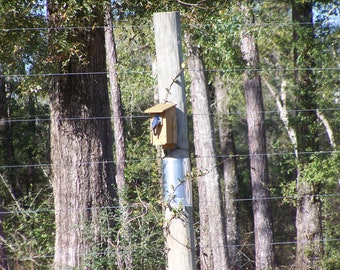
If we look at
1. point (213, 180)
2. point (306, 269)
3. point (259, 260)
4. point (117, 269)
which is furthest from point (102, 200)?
point (259, 260)

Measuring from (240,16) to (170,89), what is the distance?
7.19 meters

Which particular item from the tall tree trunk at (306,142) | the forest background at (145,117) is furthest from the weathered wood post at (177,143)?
the tall tree trunk at (306,142)

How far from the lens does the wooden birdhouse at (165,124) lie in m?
6.02

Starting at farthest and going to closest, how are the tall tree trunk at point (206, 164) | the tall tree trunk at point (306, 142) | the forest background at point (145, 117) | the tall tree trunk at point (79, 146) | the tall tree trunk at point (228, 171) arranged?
the tall tree trunk at point (228, 171), the tall tree trunk at point (206, 164), the tall tree trunk at point (306, 142), the tall tree trunk at point (79, 146), the forest background at point (145, 117)

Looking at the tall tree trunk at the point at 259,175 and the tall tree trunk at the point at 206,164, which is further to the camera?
the tall tree trunk at the point at 259,175

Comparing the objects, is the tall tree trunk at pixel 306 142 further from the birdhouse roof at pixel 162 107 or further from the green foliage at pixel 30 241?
the birdhouse roof at pixel 162 107

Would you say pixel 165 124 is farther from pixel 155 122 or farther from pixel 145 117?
pixel 145 117

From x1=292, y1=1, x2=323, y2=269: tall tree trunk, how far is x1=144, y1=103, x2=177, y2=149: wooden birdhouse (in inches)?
316

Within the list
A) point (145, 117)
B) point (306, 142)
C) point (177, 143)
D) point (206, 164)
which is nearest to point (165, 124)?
point (177, 143)

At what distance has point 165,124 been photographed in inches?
237

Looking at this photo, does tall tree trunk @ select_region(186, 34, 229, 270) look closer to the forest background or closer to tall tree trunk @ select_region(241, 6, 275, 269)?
the forest background

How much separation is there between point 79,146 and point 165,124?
2.06 m

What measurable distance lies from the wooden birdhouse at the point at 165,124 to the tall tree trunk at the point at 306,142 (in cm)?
804

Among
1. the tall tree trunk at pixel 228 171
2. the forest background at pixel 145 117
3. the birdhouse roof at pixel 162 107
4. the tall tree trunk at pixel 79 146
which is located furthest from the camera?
the tall tree trunk at pixel 228 171
